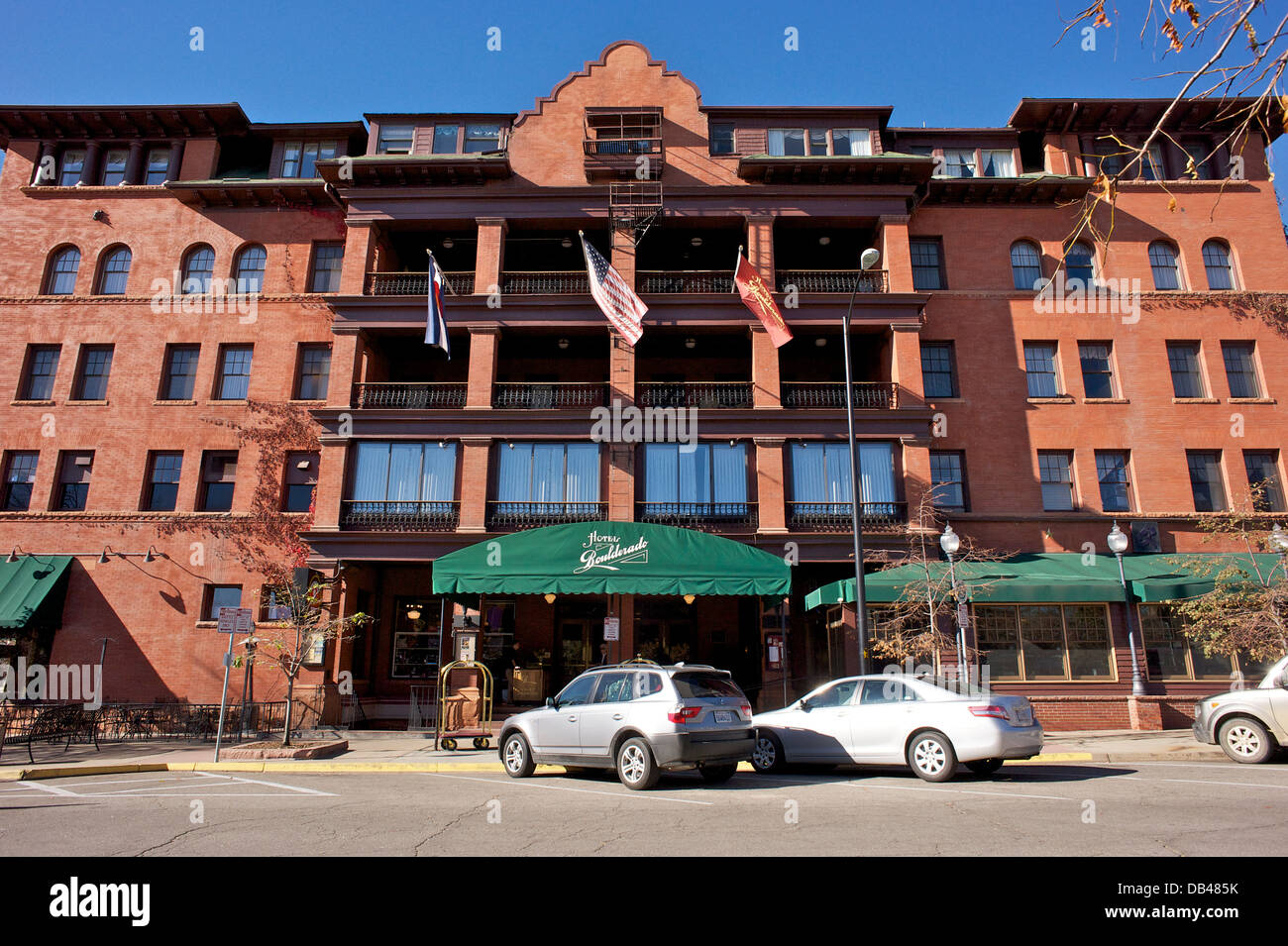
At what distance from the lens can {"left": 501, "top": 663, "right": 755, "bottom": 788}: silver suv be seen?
1105 cm

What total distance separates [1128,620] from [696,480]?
1293 centimetres

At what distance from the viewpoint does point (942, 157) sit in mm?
29188

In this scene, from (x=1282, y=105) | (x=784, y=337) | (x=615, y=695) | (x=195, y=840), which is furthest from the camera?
(x=784, y=337)

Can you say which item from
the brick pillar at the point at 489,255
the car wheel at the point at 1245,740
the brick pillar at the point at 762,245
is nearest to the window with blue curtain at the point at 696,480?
the brick pillar at the point at 762,245

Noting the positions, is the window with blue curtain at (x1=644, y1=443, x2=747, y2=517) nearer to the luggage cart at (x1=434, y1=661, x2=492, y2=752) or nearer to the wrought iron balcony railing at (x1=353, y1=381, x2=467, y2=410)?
Result: the wrought iron balcony railing at (x1=353, y1=381, x2=467, y2=410)

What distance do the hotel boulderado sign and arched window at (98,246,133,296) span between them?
70.5ft

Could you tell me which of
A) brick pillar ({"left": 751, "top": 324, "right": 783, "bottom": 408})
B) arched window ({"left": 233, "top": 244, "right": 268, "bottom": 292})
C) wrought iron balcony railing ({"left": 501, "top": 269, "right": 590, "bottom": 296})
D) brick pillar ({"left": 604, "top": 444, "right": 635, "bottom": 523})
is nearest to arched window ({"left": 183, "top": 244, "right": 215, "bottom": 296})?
arched window ({"left": 233, "top": 244, "right": 268, "bottom": 292})

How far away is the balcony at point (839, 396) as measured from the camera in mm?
25578

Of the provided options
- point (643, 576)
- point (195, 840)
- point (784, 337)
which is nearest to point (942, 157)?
point (784, 337)

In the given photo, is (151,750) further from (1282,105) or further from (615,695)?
(1282,105)

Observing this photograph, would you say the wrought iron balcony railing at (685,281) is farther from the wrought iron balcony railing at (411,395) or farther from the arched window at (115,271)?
the arched window at (115,271)

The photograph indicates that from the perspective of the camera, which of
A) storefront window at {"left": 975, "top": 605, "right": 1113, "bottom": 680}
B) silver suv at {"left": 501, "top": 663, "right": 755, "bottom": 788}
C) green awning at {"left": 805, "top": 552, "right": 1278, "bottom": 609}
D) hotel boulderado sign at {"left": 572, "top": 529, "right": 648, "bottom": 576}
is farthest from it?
storefront window at {"left": 975, "top": 605, "right": 1113, "bottom": 680}

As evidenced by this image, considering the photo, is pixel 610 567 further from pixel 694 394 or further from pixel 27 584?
pixel 27 584

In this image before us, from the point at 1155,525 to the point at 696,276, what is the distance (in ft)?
55.4
